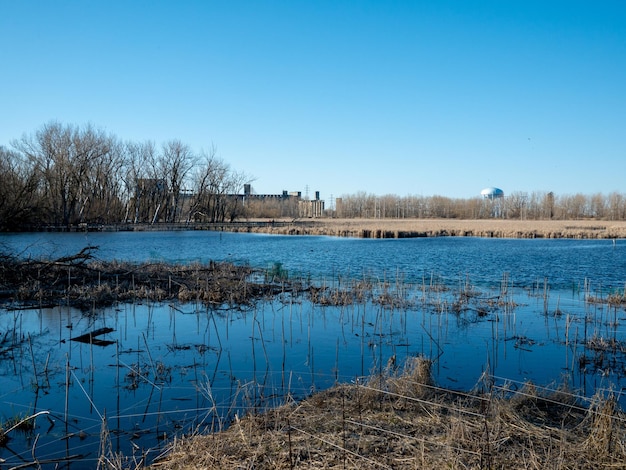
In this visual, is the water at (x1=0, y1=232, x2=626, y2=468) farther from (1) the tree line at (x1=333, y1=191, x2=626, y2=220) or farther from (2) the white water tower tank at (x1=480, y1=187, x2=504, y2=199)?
(2) the white water tower tank at (x1=480, y1=187, x2=504, y2=199)

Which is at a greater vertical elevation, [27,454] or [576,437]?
[576,437]

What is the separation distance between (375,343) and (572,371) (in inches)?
135

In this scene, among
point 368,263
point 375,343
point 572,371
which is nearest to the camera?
point 572,371

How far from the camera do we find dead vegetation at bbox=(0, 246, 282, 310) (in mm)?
13492

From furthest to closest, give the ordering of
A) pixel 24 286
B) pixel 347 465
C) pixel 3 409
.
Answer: pixel 24 286 < pixel 3 409 < pixel 347 465

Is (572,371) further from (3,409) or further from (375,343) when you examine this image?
(3,409)

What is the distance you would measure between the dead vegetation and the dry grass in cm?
834

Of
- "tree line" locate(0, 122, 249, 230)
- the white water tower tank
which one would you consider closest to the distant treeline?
"tree line" locate(0, 122, 249, 230)

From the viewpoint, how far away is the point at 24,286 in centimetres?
1391

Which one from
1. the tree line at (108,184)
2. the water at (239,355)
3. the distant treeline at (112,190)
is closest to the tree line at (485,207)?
the distant treeline at (112,190)

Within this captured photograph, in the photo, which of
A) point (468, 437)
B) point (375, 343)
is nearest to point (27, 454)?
point (468, 437)

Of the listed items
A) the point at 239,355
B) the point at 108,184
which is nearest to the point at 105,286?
the point at 239,355

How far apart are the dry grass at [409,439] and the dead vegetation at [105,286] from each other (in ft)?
27.4

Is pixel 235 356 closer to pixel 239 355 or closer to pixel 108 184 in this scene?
pixel 239 355
